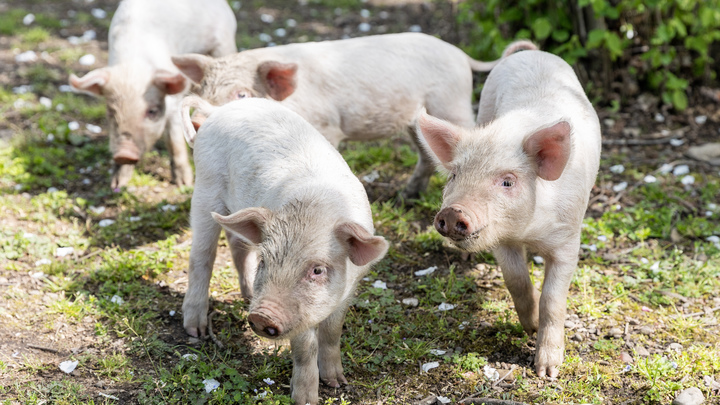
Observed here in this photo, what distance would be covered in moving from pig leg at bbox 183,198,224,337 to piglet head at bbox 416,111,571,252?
1423 millimetres

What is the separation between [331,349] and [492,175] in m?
1.24

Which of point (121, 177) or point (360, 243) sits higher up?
point (360, 243)

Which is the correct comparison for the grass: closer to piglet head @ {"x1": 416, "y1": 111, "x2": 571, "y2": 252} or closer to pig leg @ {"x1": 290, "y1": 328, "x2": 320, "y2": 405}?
pig leg @ {"x1": 290, "y1": 328, "x2": 320, "y2": 405}

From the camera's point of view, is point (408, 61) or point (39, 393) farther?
point (408, 61)

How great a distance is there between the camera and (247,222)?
3404 mm

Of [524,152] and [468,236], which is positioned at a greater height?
[524,152]

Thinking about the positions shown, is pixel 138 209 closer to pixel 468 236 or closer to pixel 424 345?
pixel 424 345

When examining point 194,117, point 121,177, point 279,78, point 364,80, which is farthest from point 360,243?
point 121,177

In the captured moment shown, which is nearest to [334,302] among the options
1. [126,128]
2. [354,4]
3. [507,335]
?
[507,335]

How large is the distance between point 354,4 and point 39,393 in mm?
8433

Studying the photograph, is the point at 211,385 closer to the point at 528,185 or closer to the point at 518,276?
the point at 518,276

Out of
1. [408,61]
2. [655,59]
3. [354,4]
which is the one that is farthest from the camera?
[354,4]

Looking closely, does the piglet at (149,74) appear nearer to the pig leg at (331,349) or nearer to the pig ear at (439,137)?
the pig ear at (439,137)

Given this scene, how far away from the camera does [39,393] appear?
3.73 meters
